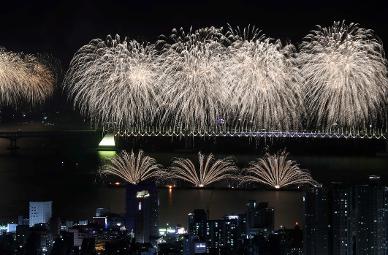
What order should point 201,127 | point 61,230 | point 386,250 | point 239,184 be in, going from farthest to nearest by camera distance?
point 201,127 < point 239,184 < point 61,230 < point 386,250

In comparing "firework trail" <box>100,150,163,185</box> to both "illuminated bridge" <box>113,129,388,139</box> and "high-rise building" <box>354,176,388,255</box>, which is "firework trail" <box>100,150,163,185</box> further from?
"high-rise building" <box>354,176,388,255</box>

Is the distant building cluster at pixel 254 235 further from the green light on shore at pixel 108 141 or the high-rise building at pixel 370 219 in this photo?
the green light on shore at pixel 108 141

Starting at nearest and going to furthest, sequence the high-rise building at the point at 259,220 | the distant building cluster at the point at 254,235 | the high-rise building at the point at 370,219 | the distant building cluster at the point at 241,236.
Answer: the high-rise building at the point at 370,219 < the distant building cluster at the point at 254,235 < the distant building cluster at the point at 241,236 < the high-rise building at the point at 259,220

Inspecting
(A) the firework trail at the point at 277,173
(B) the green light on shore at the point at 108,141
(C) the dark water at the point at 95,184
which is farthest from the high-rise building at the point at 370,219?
(B) the green light on shore at the point at 108,141

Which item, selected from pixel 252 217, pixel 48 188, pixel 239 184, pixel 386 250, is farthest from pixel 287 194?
pixel 386 250

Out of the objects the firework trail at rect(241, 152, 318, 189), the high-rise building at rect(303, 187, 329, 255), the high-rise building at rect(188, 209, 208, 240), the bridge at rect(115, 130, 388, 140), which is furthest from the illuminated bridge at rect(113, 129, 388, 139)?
the high-rise building at rect(303, 187, 329, 255)

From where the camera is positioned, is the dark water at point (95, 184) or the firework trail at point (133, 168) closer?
the dark water at point (95, 184)

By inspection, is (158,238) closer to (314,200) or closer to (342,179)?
(314,200)
